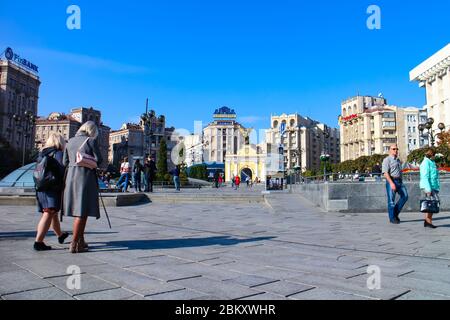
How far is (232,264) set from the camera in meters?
3.92

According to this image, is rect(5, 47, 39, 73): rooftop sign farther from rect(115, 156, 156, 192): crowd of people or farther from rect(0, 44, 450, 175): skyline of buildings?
rect(115, 156, 156, 192): crowd of people

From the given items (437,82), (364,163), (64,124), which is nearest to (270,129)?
(364,163)

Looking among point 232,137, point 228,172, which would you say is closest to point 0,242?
point 228,172

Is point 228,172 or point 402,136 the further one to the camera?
point 402,136

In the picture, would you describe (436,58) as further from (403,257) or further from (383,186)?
(403,257)

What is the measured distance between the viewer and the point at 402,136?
343 feet

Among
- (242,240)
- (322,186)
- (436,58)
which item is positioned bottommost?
(242,240)

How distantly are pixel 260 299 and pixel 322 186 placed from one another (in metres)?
9.28

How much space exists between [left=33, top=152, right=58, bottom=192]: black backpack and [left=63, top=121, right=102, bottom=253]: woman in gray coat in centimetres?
23

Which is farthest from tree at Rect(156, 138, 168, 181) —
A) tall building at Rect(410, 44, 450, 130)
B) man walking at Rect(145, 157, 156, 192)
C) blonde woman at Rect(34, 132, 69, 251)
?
tall building at Rect(410, 44, 450, 130)

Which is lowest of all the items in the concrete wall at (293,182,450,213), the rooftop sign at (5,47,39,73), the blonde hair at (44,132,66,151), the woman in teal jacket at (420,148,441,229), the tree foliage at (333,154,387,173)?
the concrete wall at (293,182,450,213)

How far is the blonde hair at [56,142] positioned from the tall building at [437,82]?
209 ft

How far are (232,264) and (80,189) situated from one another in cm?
210

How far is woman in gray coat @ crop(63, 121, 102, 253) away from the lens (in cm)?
436
